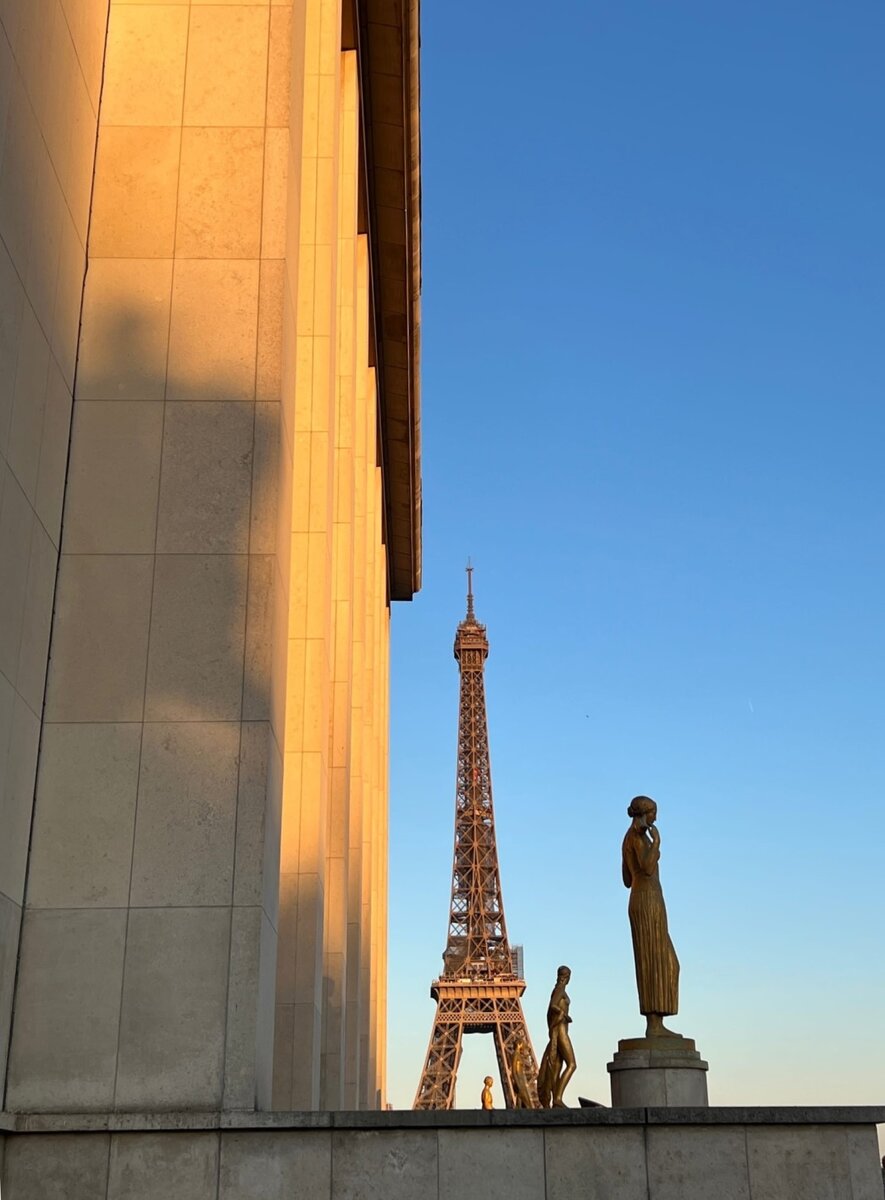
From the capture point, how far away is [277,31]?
1430 cm

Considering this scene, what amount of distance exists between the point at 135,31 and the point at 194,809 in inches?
309

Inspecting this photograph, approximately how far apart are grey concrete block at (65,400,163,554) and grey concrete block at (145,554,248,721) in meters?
0.45

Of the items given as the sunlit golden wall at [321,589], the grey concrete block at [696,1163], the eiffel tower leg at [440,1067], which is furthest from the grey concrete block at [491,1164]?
the eiffel tower leg at [440,1067]

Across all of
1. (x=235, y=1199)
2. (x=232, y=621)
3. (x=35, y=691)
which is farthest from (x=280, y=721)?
(x=235, y=1199)

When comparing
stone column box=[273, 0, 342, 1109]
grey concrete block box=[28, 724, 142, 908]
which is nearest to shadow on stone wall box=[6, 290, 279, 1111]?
grey concrete block box=[28, 724, 142, 908]

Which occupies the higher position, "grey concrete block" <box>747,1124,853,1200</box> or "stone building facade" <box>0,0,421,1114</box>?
"stone building facade" <box>0,0,421,1114</box>

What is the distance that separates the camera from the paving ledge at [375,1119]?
11039 millimetres

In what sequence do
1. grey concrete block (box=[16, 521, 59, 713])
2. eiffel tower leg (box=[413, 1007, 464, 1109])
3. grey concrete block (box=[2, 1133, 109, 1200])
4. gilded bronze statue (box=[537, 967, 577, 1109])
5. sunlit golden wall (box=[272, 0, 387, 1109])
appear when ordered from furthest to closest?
1. eiffel tower leg (box=[413, 1007, 464, 1109])
2. gilded bronze statue (box=[537, 967, 577, 1109])
3. sunlit golden wall (box=[272, 0, 387, 1109])
4. grey concrete block (box=[16, 521, 59, 713])
5. grey concrete block (box=[2, 1133, 109, 1200])

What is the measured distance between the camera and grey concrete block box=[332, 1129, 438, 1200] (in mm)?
11016

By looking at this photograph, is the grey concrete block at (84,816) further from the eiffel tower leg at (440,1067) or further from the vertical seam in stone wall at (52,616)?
the eiffel tower leg at (440,1067)

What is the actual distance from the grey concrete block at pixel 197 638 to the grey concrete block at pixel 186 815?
0.57 feet

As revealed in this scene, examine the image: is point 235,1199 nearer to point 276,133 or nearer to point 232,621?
point 232,621

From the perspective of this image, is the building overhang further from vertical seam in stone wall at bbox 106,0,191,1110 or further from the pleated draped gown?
the pleated draped gown

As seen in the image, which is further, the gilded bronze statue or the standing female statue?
the gilded bronze statue
